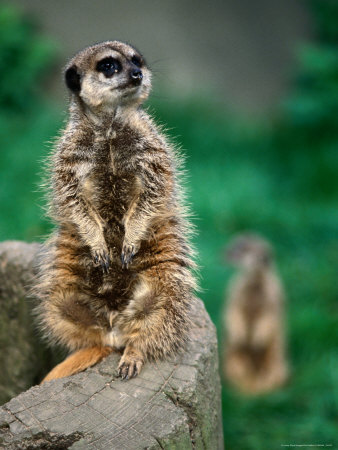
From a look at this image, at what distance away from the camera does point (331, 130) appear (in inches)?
292

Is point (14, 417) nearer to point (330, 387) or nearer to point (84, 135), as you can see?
point (84, 135)

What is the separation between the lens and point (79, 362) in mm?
2264

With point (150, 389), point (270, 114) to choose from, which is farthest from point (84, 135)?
point (270, 114)

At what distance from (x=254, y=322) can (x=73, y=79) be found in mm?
2780

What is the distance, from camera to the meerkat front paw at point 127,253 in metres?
2.31

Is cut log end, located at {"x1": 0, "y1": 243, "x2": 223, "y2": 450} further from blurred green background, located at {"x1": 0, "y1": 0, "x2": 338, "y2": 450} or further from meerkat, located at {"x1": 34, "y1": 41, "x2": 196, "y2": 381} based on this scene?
blurred green background, located at {"x1": 0, "y1": 0, "x2": 338, "y2": 450}

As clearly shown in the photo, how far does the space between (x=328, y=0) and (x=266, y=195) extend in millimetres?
2876

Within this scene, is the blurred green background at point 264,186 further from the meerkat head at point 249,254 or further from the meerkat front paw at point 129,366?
the meerkat front paw at point 129,366

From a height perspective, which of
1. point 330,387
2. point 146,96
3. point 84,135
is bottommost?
point 330,387

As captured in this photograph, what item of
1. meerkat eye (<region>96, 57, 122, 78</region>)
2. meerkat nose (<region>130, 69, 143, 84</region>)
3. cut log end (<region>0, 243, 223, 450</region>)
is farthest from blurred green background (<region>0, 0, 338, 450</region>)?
cut log end (<region>0, 243, 223, 450</region>)

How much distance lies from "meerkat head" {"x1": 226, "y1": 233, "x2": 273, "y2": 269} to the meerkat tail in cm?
244

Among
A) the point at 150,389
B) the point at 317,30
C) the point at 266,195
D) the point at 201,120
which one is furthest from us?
the point at 317,30

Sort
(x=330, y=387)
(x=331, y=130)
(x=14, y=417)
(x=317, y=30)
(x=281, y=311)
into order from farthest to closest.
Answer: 1. (x=317, y=30)
2. (x=331, y=130)
3. (x=281, y=311)
4. (x=330, y=387)
5. (x=14, y=417)

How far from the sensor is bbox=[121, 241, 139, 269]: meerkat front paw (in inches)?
91.0
